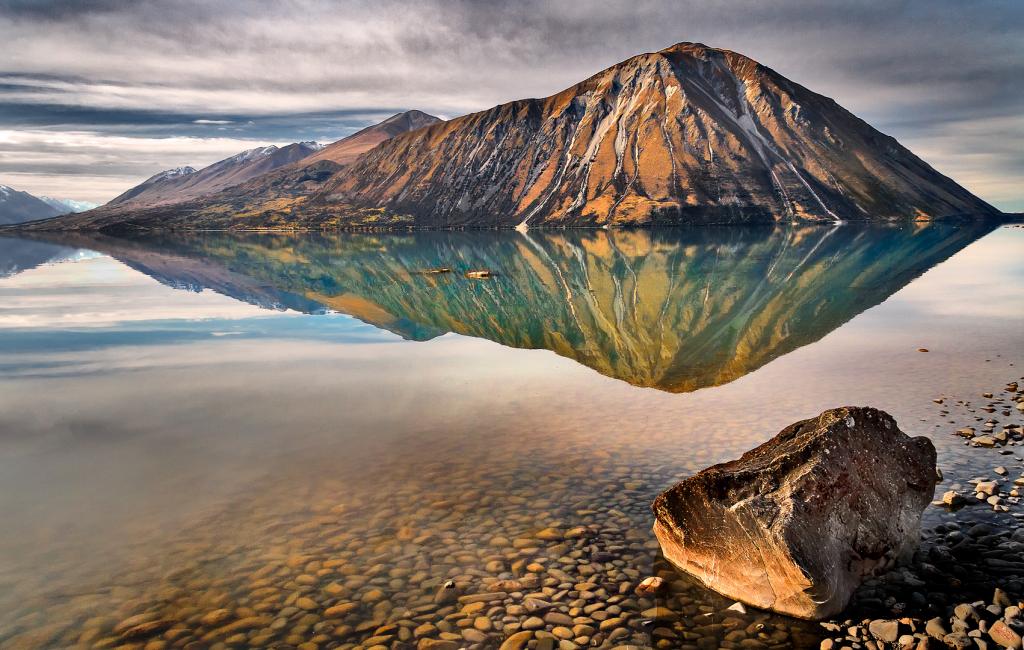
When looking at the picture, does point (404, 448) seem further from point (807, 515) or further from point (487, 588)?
point (807, 515)

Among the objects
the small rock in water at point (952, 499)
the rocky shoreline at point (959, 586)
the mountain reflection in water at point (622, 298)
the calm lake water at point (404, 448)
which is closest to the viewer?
the rocky shoreline at point (959, 586)

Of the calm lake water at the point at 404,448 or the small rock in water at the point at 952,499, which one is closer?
the calm lake water at the point at 404,448

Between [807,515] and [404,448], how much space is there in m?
13.3

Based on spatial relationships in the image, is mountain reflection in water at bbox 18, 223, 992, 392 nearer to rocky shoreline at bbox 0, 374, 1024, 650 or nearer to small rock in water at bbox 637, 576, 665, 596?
rocky shoreline at bbox 0, 374, 1024, 650

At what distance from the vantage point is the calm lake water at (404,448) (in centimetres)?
1336

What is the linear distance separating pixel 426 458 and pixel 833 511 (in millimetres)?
12256

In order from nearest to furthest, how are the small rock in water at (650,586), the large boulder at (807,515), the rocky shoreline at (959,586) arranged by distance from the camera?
the rocky shoreline at (959,586) → the large boulder at (807,515) → the small rock in water at (650,586)

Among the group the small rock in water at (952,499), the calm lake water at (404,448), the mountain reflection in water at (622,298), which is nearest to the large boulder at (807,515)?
the calm lake water at (404,448)

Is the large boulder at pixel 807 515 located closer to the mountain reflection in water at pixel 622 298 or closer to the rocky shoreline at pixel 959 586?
the rocky shoreline at pixel 959 586

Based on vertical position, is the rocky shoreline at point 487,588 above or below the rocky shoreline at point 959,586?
below

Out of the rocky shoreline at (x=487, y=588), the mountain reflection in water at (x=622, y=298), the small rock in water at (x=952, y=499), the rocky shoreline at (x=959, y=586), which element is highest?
the mountain reflection in water at (x=622, y=298)

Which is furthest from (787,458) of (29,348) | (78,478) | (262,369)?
(29,348)

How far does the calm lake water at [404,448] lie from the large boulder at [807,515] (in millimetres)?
689

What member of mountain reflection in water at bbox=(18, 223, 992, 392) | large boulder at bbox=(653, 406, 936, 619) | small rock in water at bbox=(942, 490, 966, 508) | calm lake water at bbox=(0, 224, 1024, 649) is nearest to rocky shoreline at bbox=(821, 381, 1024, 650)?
small rock in water at bbox=(942, 490, 966, 508)
